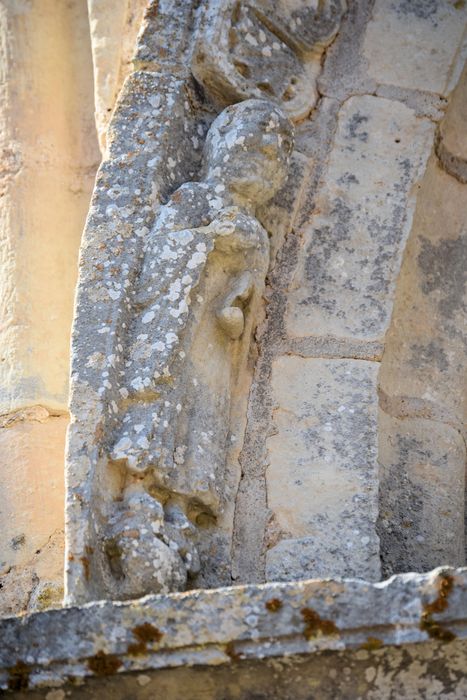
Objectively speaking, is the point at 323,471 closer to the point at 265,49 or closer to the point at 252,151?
the point at 252,151

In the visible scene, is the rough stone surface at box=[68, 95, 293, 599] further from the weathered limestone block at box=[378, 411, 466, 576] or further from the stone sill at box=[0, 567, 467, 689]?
the weathered limestone block at box=[378, 411, 466, 576]

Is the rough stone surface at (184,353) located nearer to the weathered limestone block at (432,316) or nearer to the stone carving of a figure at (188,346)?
the stone carving of a figure at (188,346)

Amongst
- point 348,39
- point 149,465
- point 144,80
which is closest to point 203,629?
point 149,465

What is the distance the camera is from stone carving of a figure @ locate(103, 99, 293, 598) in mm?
2713

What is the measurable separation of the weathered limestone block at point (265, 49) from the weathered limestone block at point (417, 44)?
12 centimetres

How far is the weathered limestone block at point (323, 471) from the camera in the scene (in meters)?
2.82

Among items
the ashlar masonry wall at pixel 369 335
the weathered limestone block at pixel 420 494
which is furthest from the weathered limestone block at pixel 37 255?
the weathered limestone block at pixel 420 494

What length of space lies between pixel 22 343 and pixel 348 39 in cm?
107

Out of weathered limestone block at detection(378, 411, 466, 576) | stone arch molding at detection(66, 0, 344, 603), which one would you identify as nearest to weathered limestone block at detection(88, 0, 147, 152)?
stone arch molding at detection(66, 0, 344, 603)

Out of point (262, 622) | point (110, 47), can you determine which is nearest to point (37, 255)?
point (110, 47)

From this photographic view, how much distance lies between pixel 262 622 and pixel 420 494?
0.69m

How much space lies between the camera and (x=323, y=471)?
9.59 ft

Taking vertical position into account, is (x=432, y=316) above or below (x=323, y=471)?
above

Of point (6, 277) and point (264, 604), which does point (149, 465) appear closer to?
point (264, 604)
